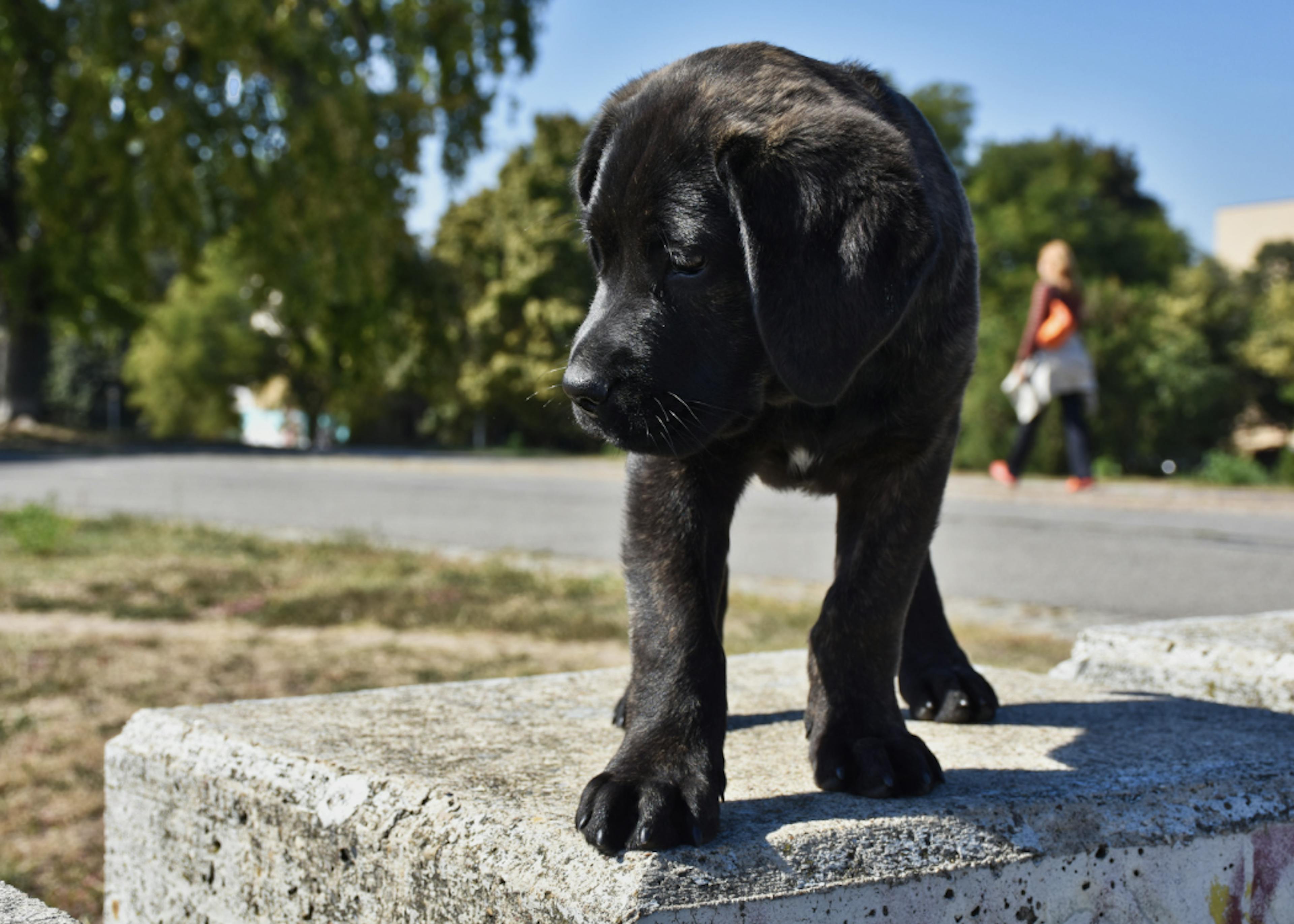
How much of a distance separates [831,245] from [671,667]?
78 cm

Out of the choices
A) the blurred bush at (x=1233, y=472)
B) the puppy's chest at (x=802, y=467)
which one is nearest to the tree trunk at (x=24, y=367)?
the blurred bush at (x=1233, y=472)

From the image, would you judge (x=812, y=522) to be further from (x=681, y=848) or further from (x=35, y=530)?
(x=681, y=848)

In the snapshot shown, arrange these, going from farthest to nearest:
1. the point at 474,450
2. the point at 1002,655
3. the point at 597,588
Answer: the point at 474,450, the point at 597,588, the point at 1002,655

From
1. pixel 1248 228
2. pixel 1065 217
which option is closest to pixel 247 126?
pixel 1065 217

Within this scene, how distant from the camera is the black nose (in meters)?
2.05

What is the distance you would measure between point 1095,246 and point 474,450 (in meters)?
25.6

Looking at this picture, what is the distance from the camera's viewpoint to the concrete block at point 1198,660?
11.0ft

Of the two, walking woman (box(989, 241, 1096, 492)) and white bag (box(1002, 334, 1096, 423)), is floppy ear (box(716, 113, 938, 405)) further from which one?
white bag (box(1002, 334, 1096, 423))

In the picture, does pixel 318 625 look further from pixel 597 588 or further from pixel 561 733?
pixel 561 733

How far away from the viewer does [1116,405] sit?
74.3 feet

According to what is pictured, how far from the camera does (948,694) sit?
115 inches

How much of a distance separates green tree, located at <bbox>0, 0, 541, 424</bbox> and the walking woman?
9.54m

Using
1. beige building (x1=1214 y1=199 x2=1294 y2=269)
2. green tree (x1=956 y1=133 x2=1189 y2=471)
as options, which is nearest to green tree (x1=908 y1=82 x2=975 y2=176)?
green tree (x1=956 y1=133 x2=1189 y2=471)

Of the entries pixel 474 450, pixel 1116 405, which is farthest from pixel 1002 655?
pixel 474 450
